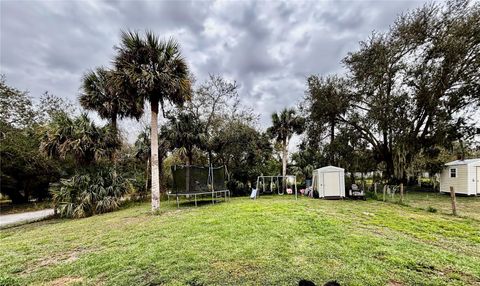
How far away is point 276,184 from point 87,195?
33.5ft

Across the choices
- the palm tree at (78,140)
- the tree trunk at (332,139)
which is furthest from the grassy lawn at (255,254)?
the tree trunk at (332,139)

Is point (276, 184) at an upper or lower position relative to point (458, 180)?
lower

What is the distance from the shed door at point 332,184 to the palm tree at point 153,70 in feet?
27.1

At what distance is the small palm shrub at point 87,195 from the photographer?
8797 mm

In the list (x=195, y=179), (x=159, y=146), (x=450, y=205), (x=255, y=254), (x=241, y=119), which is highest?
(x=241, y=119)

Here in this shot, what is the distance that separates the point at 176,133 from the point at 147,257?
31.5ft

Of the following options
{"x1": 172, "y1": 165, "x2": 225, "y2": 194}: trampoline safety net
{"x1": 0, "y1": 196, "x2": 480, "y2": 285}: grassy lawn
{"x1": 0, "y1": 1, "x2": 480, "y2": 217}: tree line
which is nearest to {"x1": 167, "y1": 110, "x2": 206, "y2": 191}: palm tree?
{"x1": 0, "y1": 1, "x2": 480, "y2": 217}: tree line

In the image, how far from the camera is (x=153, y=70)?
800 centimetres

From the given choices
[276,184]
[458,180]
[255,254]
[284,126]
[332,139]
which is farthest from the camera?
[332,139]

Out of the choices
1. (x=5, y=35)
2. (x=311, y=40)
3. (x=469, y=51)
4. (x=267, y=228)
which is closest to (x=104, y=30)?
(x=5, y=35)

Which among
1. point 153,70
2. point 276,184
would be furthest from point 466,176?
point 153,70

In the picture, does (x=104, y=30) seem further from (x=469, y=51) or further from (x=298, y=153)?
(x=469, y=51)

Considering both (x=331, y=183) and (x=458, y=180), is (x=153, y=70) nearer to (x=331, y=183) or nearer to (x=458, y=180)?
(x=331, y=183)

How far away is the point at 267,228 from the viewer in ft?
15.9
